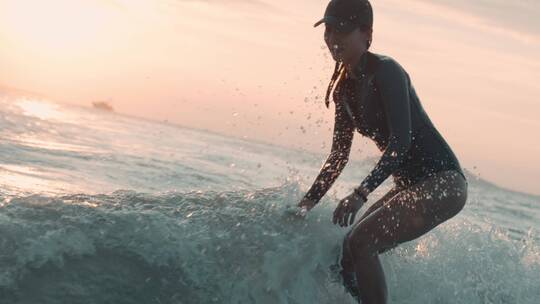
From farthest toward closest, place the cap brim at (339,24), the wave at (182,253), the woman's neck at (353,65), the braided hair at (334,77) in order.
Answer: the wave at (182,253) < the braided hair at (334,77) < the woman's neck at (353,65) < the cap brim at (339,24)

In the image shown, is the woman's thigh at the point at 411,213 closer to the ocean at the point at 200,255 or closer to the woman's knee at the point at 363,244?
the woman's knee at the point at 363,244

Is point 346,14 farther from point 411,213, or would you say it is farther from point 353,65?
point 411,213

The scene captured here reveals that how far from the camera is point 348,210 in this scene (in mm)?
3898

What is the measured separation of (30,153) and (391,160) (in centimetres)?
969

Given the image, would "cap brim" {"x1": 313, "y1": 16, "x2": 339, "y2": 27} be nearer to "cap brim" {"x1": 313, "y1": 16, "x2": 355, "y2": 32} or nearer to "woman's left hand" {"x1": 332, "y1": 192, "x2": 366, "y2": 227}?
"cap brim" {"x1": 313, "y1": 16, "x2": 355, "y2": 32}

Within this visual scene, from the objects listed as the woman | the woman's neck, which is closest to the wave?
the woman

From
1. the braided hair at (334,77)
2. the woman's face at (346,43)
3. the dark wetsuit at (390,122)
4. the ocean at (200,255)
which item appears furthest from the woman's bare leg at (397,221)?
the woman's face at (346,43)

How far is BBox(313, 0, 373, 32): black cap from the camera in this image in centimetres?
399

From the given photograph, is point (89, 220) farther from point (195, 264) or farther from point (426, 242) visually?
point (426, 242)

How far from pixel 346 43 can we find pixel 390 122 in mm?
607

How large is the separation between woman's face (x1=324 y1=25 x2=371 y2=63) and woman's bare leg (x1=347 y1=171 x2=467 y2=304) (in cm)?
101

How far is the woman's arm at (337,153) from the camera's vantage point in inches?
180

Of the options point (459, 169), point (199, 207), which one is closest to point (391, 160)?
point (459, 169)

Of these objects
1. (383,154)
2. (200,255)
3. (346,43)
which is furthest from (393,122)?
(200,255)
